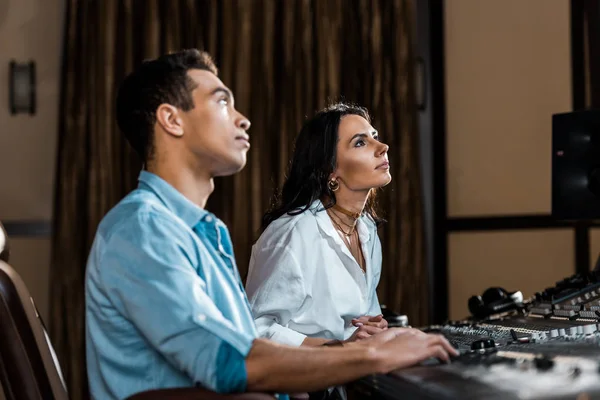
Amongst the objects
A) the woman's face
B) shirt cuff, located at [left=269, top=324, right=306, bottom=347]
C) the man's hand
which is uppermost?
the woman's face

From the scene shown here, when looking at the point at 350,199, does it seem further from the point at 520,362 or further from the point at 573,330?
the point at 520,362

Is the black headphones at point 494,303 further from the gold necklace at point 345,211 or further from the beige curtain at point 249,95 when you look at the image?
the beige curtain at point 249,95

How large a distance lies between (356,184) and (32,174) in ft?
7.35

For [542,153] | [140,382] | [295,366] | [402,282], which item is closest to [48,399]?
[140,382]

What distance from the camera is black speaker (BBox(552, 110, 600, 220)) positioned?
249cm

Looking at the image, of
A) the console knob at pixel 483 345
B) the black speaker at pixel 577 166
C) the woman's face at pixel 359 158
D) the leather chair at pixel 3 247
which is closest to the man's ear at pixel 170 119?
the leather chair at pixel 3 247

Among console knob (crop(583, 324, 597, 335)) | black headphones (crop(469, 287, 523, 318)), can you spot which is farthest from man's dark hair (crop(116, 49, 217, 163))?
black headphones (crop(469, 287, 523, 318))

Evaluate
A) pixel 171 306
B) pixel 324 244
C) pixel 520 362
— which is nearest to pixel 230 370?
pixel 171 306

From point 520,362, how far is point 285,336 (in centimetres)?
94

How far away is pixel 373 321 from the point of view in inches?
84.7

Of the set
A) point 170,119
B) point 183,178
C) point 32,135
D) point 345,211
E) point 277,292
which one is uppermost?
point 32,135

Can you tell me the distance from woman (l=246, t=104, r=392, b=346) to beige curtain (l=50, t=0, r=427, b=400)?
54.8 inches

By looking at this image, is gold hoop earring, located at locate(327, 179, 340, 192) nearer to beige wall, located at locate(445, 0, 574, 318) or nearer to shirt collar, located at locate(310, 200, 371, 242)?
shirt collar, located at locate(310, 200, 371, 242)

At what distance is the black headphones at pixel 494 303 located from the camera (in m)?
2.30
